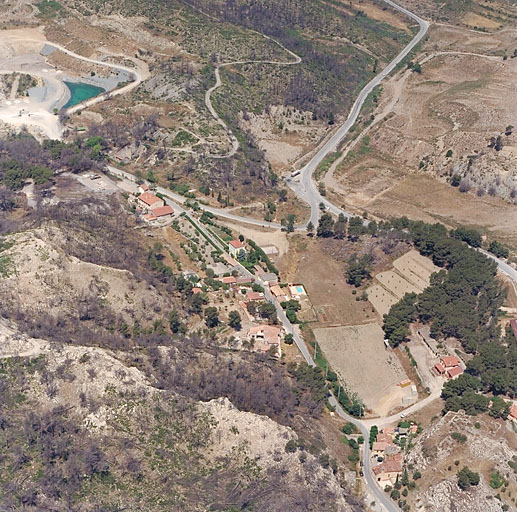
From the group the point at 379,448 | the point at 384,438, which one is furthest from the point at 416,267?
the point at 379,448

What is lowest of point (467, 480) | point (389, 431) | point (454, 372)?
point (389, 431)

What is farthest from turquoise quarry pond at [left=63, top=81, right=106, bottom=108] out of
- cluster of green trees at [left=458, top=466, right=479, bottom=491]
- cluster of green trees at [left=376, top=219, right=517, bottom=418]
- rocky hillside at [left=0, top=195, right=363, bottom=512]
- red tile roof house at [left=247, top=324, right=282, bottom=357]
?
cluster of green trees at [left=458, top=466, right=479, bottom=491]

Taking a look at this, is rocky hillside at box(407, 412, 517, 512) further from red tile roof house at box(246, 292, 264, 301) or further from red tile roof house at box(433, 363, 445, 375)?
red tile roof house at box(246, 292, 264, 301)

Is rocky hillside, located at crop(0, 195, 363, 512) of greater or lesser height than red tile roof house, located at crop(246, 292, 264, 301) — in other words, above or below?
above

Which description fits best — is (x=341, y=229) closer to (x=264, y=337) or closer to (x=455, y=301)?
(x=455, y=301)

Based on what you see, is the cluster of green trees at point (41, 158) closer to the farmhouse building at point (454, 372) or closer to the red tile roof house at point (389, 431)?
the red tile roof house at point (389, 431)
